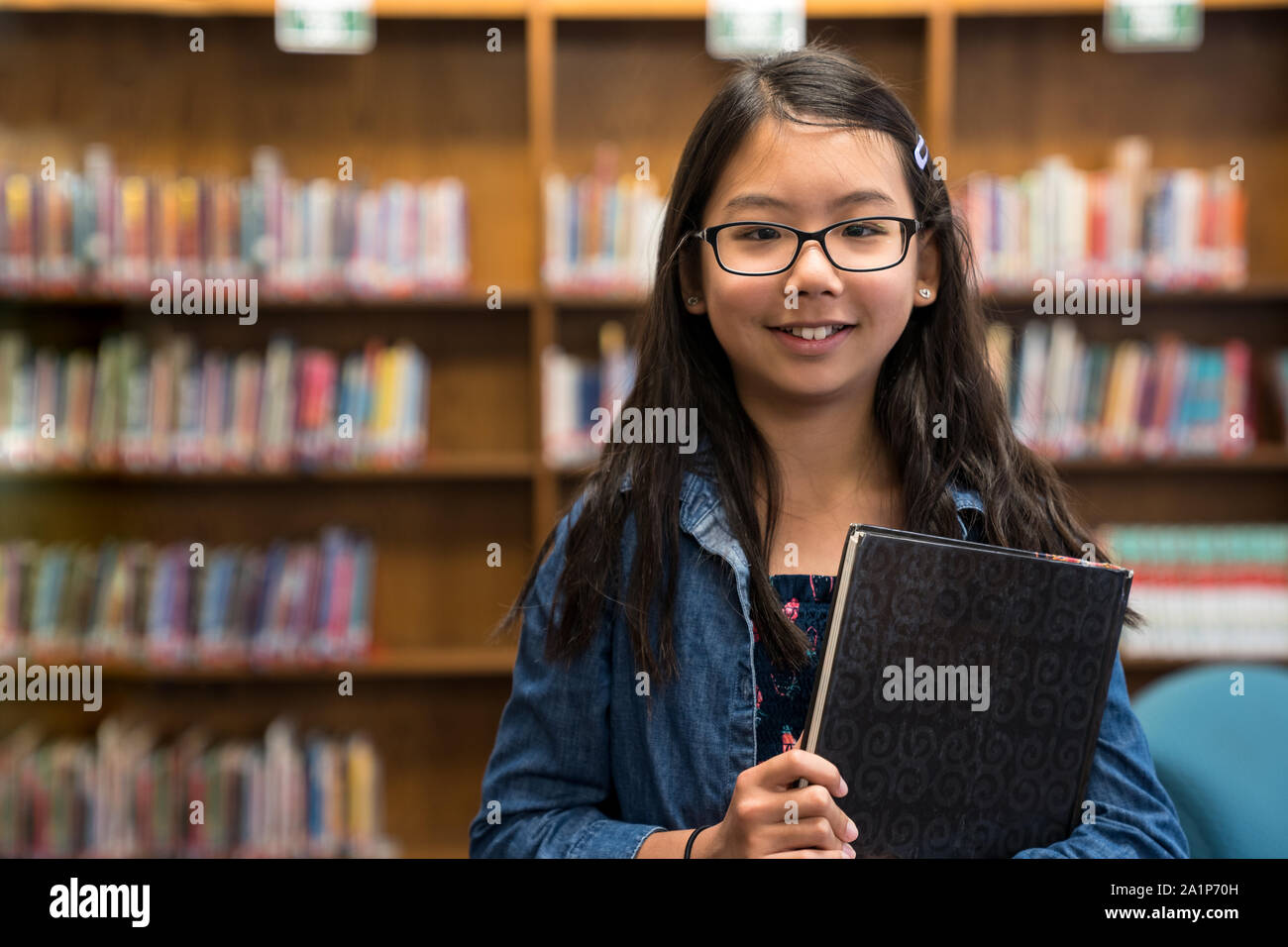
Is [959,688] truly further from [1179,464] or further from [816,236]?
[1179,464]

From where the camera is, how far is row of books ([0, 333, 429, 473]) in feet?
9.00

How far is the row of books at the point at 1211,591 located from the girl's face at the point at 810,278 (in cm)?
216

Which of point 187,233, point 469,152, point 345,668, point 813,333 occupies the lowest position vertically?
point 345,668

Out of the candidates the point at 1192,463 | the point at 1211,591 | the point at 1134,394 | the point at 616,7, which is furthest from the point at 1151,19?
the point at 1211,591

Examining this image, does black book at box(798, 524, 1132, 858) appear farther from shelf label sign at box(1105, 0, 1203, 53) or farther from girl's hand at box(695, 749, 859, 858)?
shelf label sign at box(1105, 0, 1203, 53)

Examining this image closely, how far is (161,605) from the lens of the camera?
2785mm

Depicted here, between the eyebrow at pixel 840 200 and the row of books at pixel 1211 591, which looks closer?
the eyebrow at pixel 840 200

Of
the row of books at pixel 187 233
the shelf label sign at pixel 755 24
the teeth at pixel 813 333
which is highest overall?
the shelf label sign at pixel 755 24

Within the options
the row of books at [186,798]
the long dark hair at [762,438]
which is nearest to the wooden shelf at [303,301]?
the row of books at [186,798]

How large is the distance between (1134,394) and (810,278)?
2282 mm

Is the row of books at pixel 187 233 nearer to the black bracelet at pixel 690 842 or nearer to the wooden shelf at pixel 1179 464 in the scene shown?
the wooden shelf at pixel 1179 464

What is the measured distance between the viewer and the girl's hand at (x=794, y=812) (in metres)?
0.72
